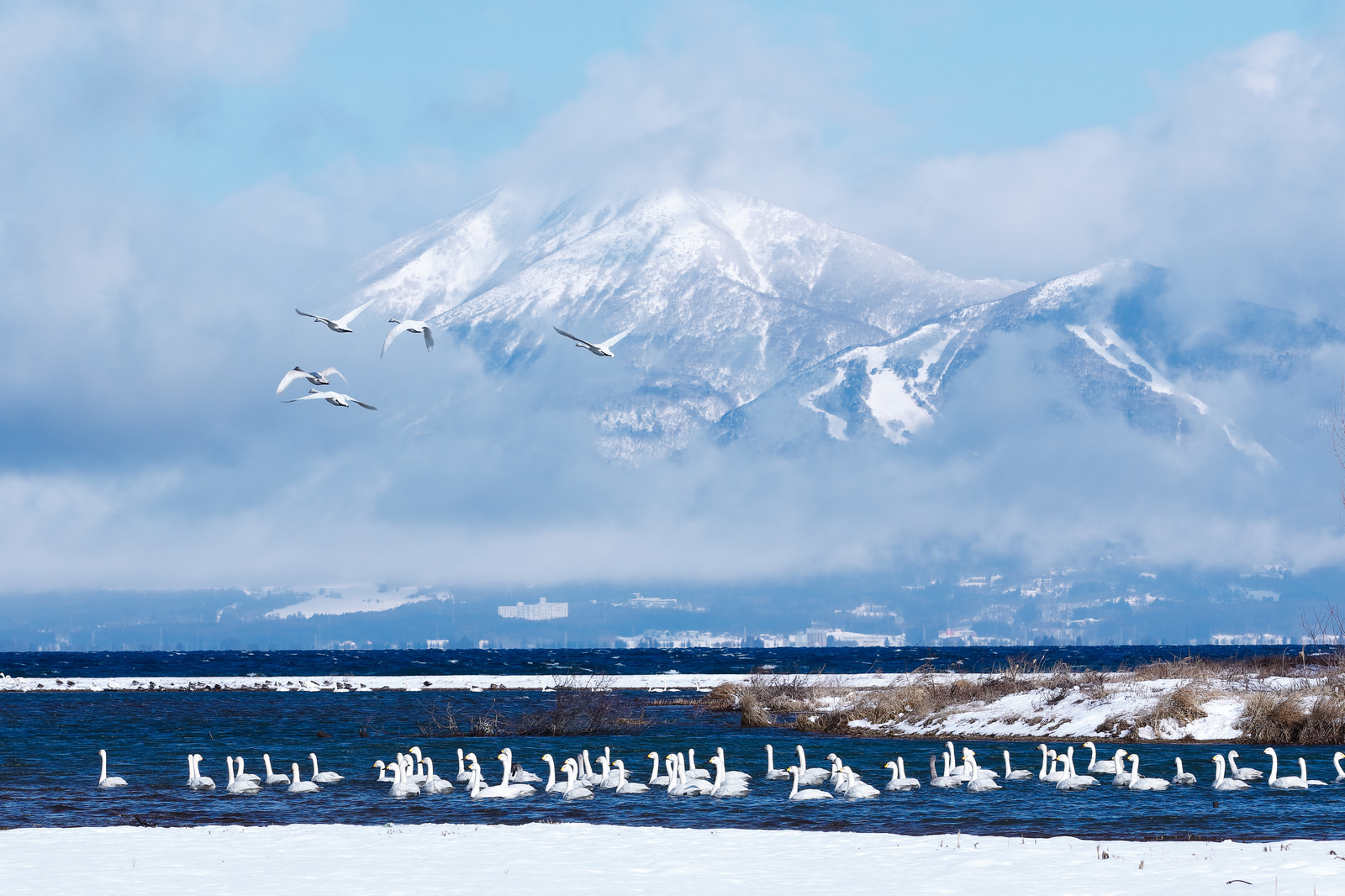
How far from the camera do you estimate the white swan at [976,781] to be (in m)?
34.9

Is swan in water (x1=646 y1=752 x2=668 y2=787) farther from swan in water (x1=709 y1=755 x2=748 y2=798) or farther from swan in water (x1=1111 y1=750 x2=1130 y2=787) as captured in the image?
swan in water (x1=1111 y1=750 x2=1130 y2=787)

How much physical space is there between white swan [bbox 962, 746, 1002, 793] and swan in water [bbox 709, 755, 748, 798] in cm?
551

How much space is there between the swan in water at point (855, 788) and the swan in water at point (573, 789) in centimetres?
611

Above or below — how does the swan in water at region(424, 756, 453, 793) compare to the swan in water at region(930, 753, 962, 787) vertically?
above

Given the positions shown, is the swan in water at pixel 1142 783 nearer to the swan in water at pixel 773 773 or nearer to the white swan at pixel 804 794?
the white swan at pixel 804 794

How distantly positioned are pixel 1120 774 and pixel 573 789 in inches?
526

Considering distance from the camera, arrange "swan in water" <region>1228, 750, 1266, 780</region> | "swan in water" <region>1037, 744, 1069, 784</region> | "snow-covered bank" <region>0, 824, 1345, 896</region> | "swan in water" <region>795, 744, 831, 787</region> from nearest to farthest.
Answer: "snow-covered bank" <region>0, 824, 1345, 896</region> → "swan in water" <region>1228, 750, 1266, 780</region> → "swan in water" <region>795, 744, 831, 787</region> → "swan in water" <region>1037, 744, 1069, 784</region>

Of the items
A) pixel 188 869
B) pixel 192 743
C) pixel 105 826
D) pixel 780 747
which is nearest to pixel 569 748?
pixel 780 747

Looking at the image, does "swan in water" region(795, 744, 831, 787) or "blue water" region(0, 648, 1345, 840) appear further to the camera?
"swan in water" region(795, 744, 831, 787)

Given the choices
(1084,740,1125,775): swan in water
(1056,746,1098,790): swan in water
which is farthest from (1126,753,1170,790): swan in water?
(1084,740,1125,775): swan in water

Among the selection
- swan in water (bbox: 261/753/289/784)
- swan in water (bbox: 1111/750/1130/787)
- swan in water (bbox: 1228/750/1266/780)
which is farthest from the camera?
swan in water (bbox: 261/753/289/784)

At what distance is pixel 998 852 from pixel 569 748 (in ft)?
86.9

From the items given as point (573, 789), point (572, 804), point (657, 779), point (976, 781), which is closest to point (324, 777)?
point (573, 789)

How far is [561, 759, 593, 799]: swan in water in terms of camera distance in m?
34.0
